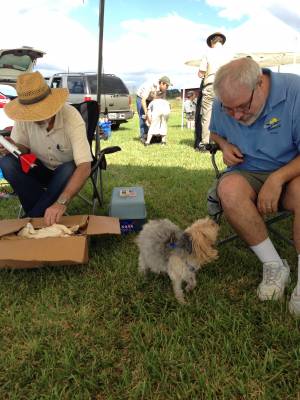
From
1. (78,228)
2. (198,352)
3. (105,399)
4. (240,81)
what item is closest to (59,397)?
(105,399)

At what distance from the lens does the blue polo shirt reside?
2.34m

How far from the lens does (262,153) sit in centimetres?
253

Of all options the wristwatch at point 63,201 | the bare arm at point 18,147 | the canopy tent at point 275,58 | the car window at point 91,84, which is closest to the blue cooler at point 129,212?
the wristwatch at point 63,201

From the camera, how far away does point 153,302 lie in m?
2.47

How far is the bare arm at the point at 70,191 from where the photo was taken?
285 centimetres

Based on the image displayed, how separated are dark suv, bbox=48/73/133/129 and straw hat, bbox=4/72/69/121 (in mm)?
9917

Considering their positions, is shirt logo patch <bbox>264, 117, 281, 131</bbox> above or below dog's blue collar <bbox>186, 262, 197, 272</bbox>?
above

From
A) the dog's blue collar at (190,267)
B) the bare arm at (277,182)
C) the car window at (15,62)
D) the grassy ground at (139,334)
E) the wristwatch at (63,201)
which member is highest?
the car window at (15,62)

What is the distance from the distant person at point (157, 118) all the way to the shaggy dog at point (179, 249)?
707 centimetres

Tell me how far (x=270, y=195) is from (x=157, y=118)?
24.2 ft

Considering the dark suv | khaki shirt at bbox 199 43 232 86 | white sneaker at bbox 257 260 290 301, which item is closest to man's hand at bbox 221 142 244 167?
white sneaker at bbox 257 260 290 301

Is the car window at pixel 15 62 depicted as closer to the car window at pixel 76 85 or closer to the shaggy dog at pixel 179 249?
the car window at pixel 76 85

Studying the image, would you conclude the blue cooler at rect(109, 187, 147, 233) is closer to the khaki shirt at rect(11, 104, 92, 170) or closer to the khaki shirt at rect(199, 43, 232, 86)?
the khaki shirt at rect(11, 104, 92, 170)

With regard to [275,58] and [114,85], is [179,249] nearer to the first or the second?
[114,85]
